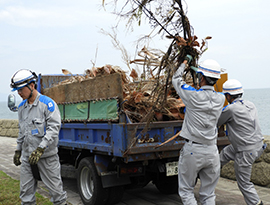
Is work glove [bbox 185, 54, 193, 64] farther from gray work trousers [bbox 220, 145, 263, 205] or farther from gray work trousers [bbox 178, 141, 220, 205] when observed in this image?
gray work trousers [bbox 220, 145, 263, 205]

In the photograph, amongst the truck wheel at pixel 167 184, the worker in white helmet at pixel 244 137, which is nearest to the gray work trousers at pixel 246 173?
the worker in white helmet at pixel 244 137

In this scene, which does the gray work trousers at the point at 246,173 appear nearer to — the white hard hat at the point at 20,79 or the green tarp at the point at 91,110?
the green tarp at the point at 91,110

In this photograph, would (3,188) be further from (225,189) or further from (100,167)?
(225,189)

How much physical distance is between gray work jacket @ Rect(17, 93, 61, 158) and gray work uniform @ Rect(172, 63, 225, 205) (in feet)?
5.37

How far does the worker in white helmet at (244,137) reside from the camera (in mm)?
4785

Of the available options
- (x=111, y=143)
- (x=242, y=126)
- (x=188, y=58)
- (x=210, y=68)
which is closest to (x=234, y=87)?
(x=242, y=126)

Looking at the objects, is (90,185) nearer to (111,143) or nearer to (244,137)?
(111,143)

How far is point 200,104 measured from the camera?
3.85 metres

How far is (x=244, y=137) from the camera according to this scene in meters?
4.80

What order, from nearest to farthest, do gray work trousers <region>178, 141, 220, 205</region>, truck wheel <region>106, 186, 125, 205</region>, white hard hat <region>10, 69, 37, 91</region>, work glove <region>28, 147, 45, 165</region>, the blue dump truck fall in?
gray work trousers <region>178, 141, 220, 205</region>, work glove <region>28, 147, 45, 165</region>, white hard hat <region>10, 69, 37, 91</region>, the blue dump truck, truck wheel <region>106, 186, 125, 205</region>

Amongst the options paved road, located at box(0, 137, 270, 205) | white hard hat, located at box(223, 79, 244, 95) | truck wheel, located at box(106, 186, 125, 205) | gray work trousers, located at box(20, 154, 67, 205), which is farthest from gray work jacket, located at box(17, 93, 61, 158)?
white hard hat, located at box(223, 79, 244, 95)

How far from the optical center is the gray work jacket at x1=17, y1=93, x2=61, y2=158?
13.9ft

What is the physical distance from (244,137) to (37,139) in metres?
2.90

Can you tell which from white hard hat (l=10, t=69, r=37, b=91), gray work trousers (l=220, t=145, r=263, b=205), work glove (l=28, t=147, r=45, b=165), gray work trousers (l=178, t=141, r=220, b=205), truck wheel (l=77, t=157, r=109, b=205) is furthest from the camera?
truck wheel (l=77, t=157, r=109, b=205)
